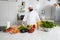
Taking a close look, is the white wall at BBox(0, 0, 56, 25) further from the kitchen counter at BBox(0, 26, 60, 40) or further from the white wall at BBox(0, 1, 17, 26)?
the kitchen counter at BBox(0, 26, 60, 40)

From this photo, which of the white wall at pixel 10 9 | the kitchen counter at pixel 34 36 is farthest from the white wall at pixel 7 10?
the kitchen counter at pixel 34 36

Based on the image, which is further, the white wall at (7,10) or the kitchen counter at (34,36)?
the white wall at (7,10)

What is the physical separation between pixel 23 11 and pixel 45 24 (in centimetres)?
106

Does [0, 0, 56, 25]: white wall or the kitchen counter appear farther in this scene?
[0, 0, 56, 25]: white wall

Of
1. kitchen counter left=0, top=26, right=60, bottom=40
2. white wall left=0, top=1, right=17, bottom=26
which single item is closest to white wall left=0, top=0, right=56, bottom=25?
white wall left=0, top=1, right=17, bottom=26

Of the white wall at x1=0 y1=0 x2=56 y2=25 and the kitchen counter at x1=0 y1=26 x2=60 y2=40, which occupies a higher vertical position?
the white wall at x1=0 y1=0 x2=56 y2=25

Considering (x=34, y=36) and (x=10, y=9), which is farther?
(x=10, y=9)

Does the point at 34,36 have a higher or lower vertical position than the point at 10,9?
lower

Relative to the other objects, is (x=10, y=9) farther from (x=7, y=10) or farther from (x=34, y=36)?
(x=34, y=36)

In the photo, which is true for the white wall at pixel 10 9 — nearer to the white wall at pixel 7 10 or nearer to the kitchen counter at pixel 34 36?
the white wall at pixel 7 10

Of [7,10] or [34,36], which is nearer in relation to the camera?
[34,36]

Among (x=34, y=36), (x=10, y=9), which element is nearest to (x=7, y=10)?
(x=10, y=9)

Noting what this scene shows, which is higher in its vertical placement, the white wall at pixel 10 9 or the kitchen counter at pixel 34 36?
the white wall at pixel 10 9

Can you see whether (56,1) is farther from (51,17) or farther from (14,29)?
(14,29)
